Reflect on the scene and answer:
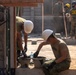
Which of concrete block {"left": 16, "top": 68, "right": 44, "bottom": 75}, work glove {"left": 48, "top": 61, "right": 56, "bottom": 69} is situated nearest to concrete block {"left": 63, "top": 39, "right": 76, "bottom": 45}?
concrete block {"left": 16, "top": 68, "right": 44, "bottom": 75}

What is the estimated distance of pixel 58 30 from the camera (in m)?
24.3

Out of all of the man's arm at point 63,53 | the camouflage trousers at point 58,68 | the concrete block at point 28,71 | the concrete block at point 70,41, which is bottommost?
the concrete block at point 70,41

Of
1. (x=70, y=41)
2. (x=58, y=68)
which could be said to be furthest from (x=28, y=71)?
(x=70, y=41)

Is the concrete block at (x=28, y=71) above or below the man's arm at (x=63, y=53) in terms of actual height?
below

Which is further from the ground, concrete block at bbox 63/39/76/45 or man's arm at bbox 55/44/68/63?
man's arm at bbox 55/44/68/63

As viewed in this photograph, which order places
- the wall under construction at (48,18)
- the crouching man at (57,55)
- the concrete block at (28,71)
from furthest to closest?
the wall under construction at (48,18), the concrete block at (28,71), the crouching man at (57,55)

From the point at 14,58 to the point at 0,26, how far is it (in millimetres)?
805

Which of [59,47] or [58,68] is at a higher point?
[59,47]

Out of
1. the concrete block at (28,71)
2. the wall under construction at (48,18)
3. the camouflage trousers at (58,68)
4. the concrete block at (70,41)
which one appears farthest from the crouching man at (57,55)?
the wall under construction at (48,18)

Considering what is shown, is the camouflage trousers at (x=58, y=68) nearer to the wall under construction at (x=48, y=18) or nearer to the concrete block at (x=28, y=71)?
the concrete block at (x=28, y=71)

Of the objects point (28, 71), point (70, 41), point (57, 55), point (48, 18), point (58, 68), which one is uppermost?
point (48, 18)

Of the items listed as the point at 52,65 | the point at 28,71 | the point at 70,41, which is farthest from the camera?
the point at 70,41

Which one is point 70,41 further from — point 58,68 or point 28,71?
point 58,68

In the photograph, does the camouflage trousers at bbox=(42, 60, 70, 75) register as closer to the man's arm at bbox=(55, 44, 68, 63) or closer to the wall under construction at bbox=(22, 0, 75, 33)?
the man's arm at bbox=(55, 44, 68, 63)
